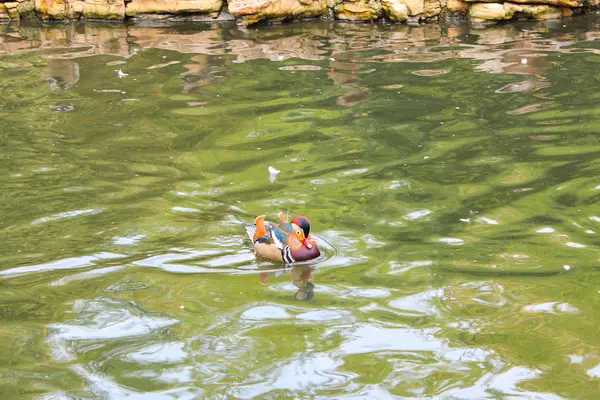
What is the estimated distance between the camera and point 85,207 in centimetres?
866

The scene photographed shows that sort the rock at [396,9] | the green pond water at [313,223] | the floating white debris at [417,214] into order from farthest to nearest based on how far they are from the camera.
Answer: the rock at [396,9] → the floating white debris at [417,214] → the green pond water at [313,223]

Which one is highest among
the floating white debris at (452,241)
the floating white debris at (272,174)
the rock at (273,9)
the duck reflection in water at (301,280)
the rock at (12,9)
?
the rock at (12,9)

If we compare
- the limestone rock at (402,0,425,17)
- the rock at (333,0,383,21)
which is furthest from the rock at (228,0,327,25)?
the limestone rock at (402,0,425,17)

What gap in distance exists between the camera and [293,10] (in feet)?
60.3

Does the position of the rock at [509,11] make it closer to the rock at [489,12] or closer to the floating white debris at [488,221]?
the rock at [489,12]

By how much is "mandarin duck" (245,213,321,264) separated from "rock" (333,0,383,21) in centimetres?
1168

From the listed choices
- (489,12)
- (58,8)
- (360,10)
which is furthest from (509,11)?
(58,8)

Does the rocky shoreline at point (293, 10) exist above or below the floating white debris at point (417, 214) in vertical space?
above

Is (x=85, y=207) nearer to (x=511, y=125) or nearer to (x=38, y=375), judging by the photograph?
(x=38, y=375)

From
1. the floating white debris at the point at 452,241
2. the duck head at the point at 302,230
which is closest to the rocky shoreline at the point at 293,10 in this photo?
A: the floating white debris at the point at 452,241

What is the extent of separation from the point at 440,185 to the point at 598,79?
5113 millimetres

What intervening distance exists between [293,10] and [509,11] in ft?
14.9

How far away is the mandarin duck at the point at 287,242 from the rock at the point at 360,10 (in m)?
11.7

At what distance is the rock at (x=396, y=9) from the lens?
18000 mm
